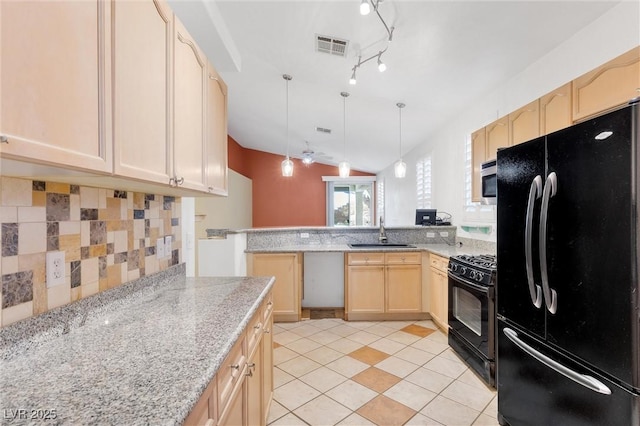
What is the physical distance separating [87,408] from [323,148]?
608cm

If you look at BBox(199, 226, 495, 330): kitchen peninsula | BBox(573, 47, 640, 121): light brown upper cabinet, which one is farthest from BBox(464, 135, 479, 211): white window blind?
BBox(573, 47, 640, 121): light brown upper cabinet

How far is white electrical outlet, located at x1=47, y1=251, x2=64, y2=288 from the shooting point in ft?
3.47

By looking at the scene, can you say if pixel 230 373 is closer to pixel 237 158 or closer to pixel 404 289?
pixel 404 289

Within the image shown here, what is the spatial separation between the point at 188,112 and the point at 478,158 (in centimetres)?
259

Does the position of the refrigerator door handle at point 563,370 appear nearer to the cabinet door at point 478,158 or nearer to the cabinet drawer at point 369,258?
the cabinet door at point 478,158

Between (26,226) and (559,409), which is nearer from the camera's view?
(26,226)

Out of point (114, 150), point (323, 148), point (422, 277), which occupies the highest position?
point (323, 148)

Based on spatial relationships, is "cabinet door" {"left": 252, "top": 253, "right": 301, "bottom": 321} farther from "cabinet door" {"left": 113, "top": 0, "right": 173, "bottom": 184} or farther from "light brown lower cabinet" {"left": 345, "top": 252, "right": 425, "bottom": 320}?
"cabinet door" {"left": 113, "top": 0, "right": 173, "bottom": 184}

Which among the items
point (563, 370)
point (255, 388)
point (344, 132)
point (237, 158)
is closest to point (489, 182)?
point (563, 370)

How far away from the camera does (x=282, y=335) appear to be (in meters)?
3.23

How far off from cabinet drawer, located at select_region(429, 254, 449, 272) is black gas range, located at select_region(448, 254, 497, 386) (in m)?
0.26

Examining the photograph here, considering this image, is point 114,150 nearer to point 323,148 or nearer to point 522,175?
point 522,175

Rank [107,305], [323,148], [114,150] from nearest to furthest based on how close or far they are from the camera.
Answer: [114,150] → [107,305] → [323,148]

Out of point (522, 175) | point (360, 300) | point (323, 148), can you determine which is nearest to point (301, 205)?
point (323, 148)
